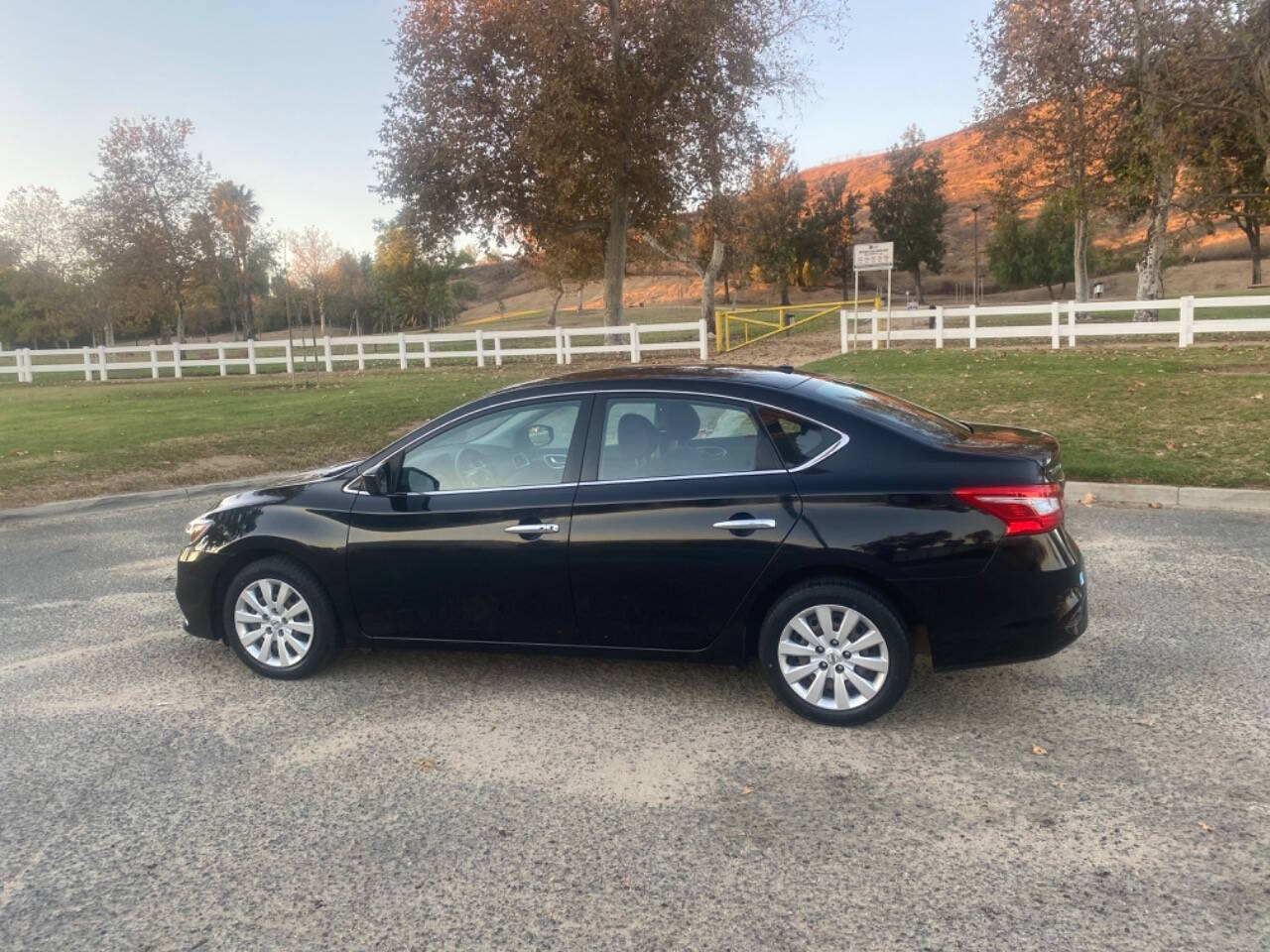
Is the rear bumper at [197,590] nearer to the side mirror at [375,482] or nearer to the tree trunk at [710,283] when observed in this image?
the side mirror at [375,482]

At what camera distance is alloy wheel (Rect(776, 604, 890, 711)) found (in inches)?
165

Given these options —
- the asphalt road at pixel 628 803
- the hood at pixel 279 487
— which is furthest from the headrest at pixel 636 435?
the hood at pixel 279 487

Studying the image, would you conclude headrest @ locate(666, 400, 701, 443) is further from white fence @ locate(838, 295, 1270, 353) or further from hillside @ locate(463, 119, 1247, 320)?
hillside @ locate(463, 119, 1247, 320)

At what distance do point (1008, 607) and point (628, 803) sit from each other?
1.82m

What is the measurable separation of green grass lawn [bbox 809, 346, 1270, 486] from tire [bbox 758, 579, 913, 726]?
21.2 ft

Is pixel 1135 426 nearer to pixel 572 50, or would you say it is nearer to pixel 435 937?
pixel 435 937

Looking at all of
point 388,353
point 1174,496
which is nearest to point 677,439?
point 1174,496

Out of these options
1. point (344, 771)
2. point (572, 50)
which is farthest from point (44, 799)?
point (572, 50)

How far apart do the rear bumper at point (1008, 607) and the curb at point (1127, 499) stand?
18.0ft

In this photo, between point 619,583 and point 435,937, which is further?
point 619,583

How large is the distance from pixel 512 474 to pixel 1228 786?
A: 10.9ft

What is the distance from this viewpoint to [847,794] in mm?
3674

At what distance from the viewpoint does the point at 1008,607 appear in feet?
13.5

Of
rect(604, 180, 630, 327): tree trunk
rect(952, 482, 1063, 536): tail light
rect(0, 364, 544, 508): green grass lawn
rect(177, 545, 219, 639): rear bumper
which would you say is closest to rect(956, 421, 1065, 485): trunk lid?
rect(952, 482, 1063, 536): tail light
